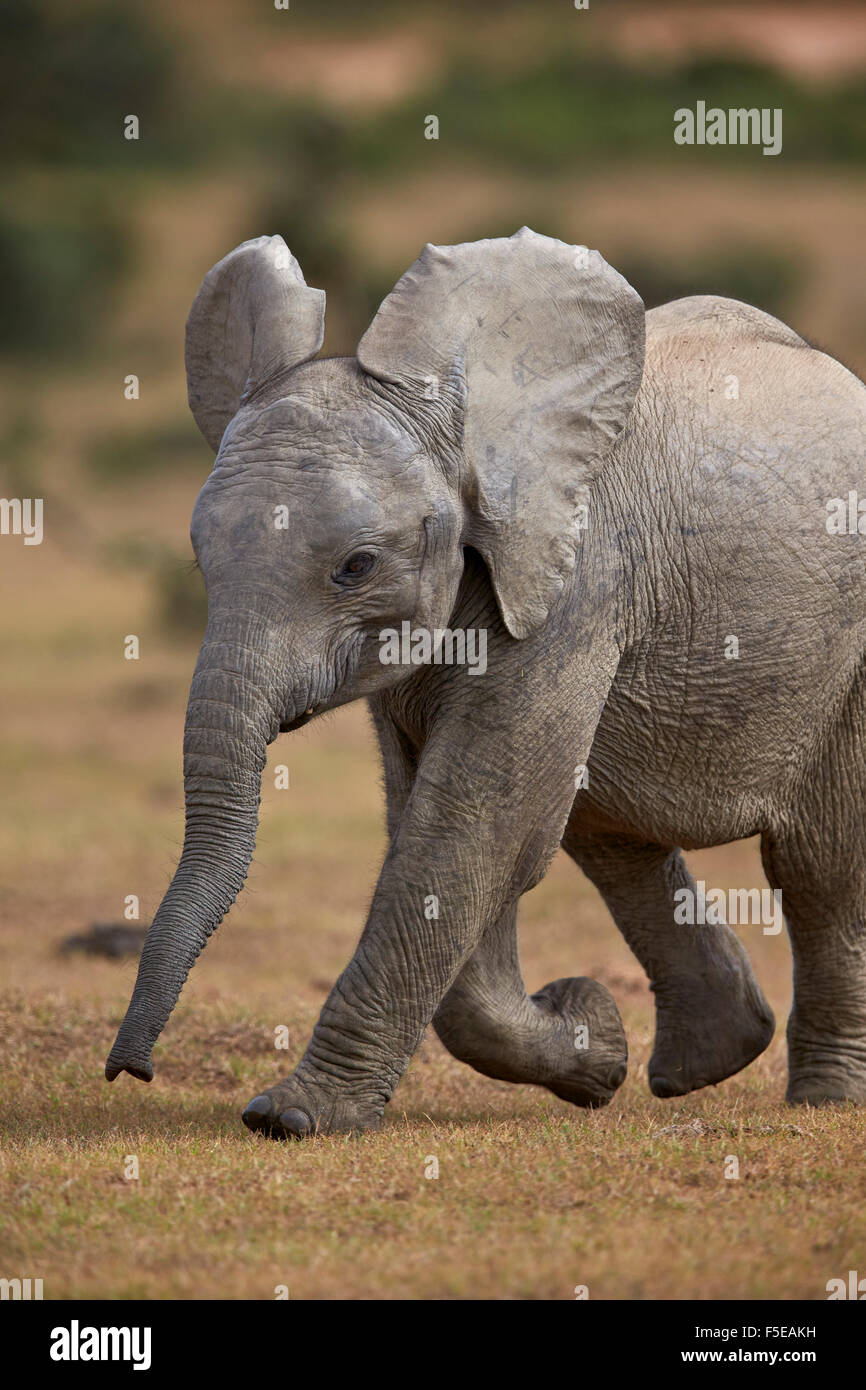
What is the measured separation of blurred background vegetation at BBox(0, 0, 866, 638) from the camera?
137ft

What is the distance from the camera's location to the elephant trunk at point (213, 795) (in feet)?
19.6

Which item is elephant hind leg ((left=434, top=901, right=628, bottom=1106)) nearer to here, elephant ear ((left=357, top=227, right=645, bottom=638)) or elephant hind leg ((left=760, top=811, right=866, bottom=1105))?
elephant hind leg ((left=760, top=811, right=866, bottom=1105))

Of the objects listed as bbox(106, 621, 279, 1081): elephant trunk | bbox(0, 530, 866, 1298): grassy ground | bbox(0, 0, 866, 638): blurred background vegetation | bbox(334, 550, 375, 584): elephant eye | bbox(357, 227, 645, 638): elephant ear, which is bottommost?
bbox(0, 530, 866, 1298): grassy ground

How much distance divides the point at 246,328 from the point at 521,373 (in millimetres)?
1001

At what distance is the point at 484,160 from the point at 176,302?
20.8 metres

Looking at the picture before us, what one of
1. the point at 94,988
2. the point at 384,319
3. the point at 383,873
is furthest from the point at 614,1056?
the point at 94,988

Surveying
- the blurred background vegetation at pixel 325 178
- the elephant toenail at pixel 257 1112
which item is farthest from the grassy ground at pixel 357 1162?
the blurred background vegetation at pixel 325 178

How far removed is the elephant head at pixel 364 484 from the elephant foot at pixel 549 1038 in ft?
4.28

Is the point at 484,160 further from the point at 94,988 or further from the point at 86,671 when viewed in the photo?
the point at 94,988

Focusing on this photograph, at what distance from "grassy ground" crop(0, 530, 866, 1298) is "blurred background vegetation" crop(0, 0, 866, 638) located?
16.9 meters

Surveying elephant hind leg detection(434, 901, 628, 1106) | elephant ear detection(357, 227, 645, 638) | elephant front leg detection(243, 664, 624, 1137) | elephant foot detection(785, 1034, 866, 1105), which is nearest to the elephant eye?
elephant ear detection(357, 227, 645, 638)

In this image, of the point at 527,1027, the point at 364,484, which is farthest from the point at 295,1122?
the point at 364,484

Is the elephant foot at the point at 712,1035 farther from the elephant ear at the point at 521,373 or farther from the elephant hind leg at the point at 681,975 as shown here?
the elephant ear at the point at 521,373

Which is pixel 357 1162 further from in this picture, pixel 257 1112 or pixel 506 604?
pixel 506 604
